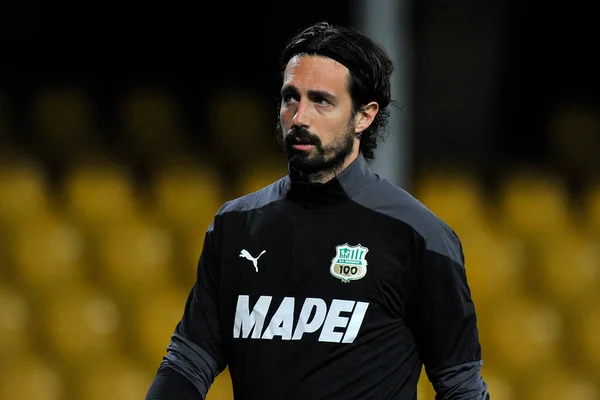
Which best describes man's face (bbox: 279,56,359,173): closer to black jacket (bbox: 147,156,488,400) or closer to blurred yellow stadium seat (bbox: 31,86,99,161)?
black jacket (bbox: 147,156,488,400)

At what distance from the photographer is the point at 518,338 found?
281 centimetres

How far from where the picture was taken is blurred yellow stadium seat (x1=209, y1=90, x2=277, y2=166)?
9.82ft

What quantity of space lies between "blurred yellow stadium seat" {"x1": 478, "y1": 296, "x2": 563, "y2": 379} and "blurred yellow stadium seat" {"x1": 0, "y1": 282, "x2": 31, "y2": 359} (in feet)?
3.84

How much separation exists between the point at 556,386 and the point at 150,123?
4.25ft

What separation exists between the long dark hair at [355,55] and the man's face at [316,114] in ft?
0.04

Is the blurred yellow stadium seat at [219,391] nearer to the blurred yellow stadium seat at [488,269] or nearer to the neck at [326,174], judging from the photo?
the blurred yellow stadium seat at [488,269]

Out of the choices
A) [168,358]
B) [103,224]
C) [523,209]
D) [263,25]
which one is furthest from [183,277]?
[168,358]

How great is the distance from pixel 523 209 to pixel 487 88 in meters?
0.35

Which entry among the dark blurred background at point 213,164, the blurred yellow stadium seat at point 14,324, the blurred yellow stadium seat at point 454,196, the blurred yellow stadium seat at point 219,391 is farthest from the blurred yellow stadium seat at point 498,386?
the blurred yellow stadium seat at point 14,324

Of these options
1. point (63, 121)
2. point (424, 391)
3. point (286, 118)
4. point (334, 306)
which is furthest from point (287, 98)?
point (63, 121)

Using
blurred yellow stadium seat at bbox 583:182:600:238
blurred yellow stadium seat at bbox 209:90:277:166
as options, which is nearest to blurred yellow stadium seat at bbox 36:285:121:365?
blurred yellow stadium seat at bbox 209:90:277:166

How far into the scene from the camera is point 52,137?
292cm

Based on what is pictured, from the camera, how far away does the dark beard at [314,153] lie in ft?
4.29

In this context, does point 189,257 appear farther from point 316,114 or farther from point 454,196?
point 316,114
